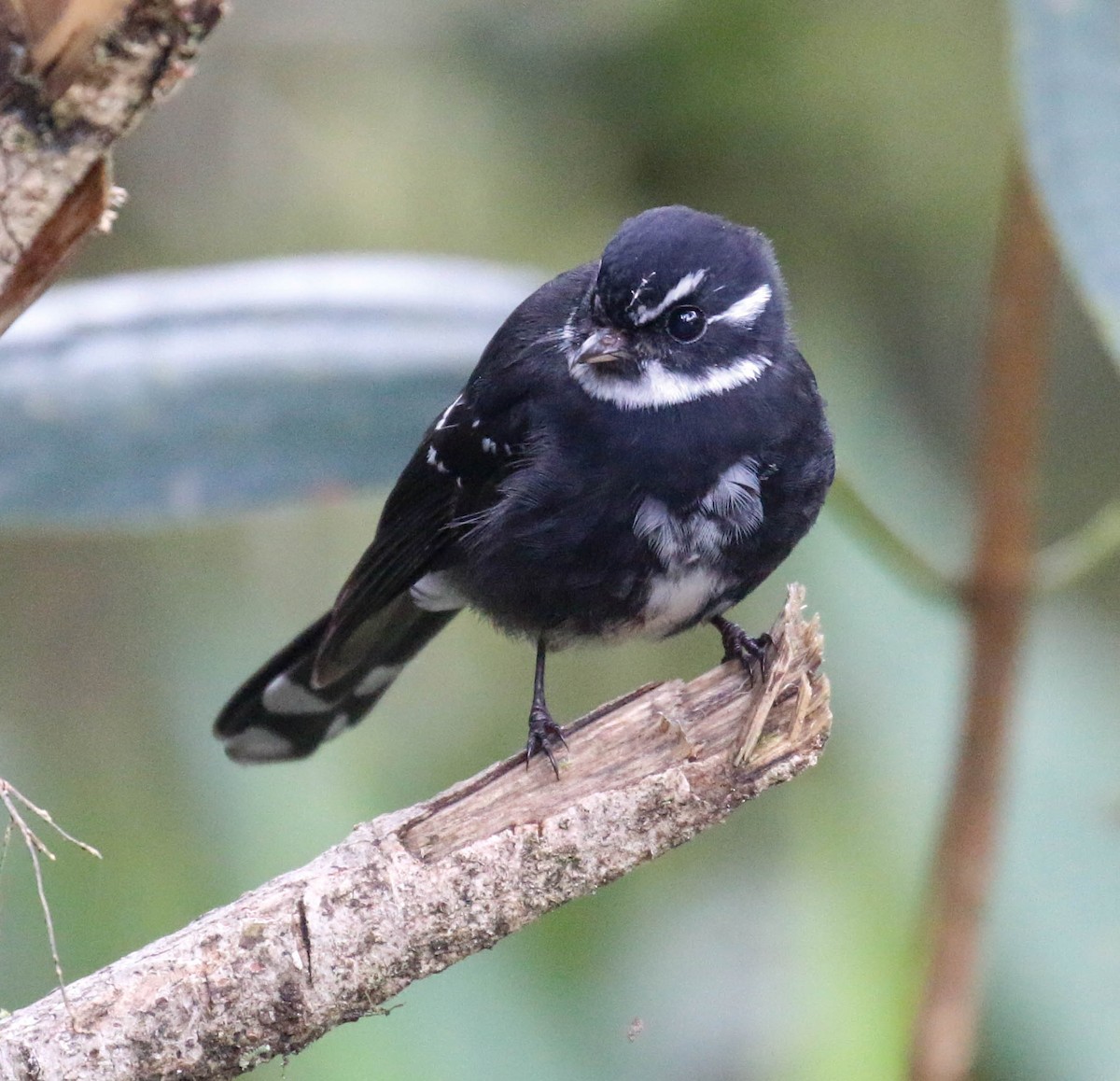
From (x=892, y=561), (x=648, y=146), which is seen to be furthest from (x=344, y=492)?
(x=648, y=146)

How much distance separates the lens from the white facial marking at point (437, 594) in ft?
12.0

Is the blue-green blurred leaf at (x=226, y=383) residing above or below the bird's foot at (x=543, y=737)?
above

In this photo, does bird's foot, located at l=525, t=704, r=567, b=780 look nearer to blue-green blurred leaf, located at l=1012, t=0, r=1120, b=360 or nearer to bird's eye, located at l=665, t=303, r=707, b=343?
bird's eye, located at l=665, t=303, r=707, b=343

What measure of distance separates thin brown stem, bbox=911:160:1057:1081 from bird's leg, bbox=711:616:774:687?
0.54 meters

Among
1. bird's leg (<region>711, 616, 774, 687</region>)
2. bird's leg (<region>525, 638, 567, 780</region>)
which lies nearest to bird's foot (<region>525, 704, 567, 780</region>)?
bird's leg (<region>525, 638, 567, 780</region>)

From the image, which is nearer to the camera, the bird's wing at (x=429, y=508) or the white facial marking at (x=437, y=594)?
the bird's wing at (x=429, y=508)

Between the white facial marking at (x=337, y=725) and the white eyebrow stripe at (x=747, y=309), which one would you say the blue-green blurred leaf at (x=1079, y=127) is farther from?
the white facial marking at (x=337, y=725)

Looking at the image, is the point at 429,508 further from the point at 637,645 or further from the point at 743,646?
the point at 637,645

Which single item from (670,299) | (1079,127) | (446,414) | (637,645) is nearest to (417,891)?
(670,299)

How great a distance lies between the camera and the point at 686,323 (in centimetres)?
328

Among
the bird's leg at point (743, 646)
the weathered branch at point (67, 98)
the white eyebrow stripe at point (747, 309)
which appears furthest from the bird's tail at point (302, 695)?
the weathered branch at point (67, 98)

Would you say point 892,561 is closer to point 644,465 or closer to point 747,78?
point 644,465

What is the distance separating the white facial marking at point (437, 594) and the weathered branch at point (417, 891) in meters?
1.04

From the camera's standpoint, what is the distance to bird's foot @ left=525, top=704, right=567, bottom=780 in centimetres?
270
